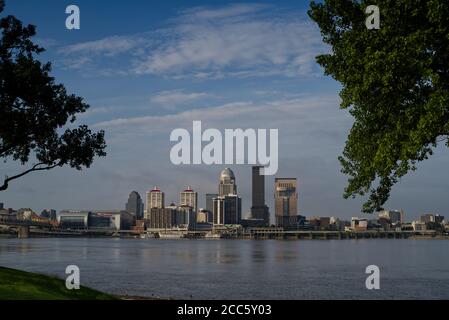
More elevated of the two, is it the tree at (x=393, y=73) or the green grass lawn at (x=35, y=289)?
the tree at (x=393, y=73)

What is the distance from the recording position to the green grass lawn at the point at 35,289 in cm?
2680

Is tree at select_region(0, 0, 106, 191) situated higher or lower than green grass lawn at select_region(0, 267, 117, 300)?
higher

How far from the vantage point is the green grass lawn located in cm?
2680

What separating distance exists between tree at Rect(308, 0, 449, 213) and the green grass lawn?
17.8 meters

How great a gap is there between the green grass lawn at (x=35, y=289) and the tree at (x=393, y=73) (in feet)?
58.4

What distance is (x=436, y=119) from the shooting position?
24.5 m

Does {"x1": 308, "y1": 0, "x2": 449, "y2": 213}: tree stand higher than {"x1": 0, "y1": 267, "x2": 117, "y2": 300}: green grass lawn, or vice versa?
{"x1": 308, "y1": 0, "x2": 449, "y2": 213}: tree

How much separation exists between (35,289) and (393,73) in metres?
21.5

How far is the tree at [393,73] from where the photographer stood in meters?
25.5

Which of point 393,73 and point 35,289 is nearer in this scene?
point 393,73

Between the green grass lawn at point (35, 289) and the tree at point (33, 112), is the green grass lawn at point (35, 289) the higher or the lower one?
the lower one

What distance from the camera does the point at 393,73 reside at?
2597 centimetres
